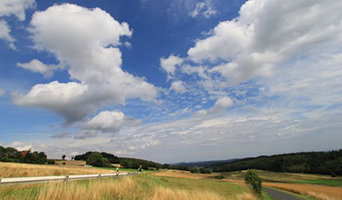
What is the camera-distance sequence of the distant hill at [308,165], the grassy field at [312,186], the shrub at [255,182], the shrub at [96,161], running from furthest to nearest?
the distant hill at [308,165] → the shrub at [96,161] → the shrub at [255,182] → the grassy field at [312,186]

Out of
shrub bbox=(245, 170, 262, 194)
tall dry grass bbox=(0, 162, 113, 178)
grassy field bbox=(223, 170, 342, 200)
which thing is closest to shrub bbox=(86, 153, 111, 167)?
grassy field bbox=(223, 170, 342, 200)

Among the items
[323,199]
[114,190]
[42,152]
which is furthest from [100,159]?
[114,190]

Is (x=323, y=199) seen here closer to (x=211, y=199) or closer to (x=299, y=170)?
(x=211, y=199)

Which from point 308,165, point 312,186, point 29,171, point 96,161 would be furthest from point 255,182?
point 308,165

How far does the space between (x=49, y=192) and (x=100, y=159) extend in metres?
104

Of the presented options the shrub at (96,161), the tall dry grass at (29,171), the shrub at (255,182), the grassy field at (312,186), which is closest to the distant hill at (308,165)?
the grassy field at (312,186)

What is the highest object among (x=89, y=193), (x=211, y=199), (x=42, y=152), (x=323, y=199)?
(x=42, y=152)

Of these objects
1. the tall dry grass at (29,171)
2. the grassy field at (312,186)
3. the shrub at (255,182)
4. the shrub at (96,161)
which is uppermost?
the shrub at (96,161)

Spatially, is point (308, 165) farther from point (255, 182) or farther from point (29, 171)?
point (29, 171)

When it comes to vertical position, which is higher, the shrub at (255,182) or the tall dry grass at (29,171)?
the tall dry grass at (29,171)

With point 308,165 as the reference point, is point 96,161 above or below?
above

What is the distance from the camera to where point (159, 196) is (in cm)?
764

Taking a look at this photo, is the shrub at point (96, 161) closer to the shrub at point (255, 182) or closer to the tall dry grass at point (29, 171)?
the shrub at point (255, 182)

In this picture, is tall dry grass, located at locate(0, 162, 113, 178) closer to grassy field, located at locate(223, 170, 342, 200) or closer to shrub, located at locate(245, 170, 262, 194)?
shrub, located at locate(245, 170, 262, 194)
